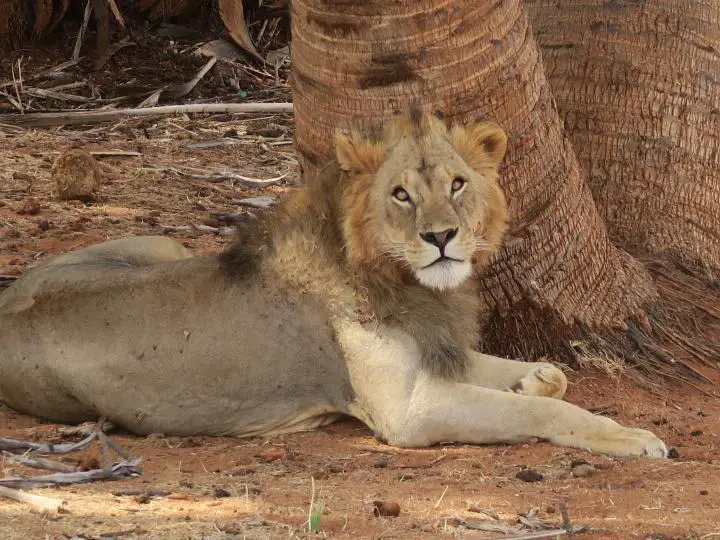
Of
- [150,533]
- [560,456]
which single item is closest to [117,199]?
[560,456]

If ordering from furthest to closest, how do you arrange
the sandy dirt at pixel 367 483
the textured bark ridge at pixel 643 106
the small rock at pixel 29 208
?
the small rock at pixel 29 208, the textured bark ridge at pixel 643 106, the sandy dirt at pixel 367 483

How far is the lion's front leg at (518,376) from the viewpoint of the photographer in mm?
5633

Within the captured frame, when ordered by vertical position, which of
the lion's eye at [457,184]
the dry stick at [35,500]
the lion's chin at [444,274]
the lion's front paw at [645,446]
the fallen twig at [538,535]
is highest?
the lion's eye at [457,184]

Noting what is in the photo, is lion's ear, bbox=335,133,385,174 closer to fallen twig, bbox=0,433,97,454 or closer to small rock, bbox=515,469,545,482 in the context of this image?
small rock, bbox=515,469,545,482

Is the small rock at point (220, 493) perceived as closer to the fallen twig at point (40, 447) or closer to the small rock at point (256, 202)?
the fallen twig at point (40, 447)

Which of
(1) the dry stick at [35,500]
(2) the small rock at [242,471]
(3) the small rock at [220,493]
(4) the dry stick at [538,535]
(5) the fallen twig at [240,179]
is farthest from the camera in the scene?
(5) the fallen twig at [240,179]

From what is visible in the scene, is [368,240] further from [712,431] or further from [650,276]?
[650,276]

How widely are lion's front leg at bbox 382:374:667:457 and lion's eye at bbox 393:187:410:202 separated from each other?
2.43 ft

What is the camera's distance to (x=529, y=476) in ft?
15.0

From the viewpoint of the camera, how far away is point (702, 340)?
6680 millimetres

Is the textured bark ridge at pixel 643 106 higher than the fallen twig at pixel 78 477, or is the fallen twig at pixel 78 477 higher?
the textured bark ridge at pixel 643 106

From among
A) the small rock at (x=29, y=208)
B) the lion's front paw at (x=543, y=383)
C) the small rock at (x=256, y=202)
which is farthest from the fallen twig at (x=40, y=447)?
the small rock at (x=256, y=202)

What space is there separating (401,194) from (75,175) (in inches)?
157

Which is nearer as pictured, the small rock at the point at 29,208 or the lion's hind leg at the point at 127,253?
the lion's hind leg at the point at 127,253
